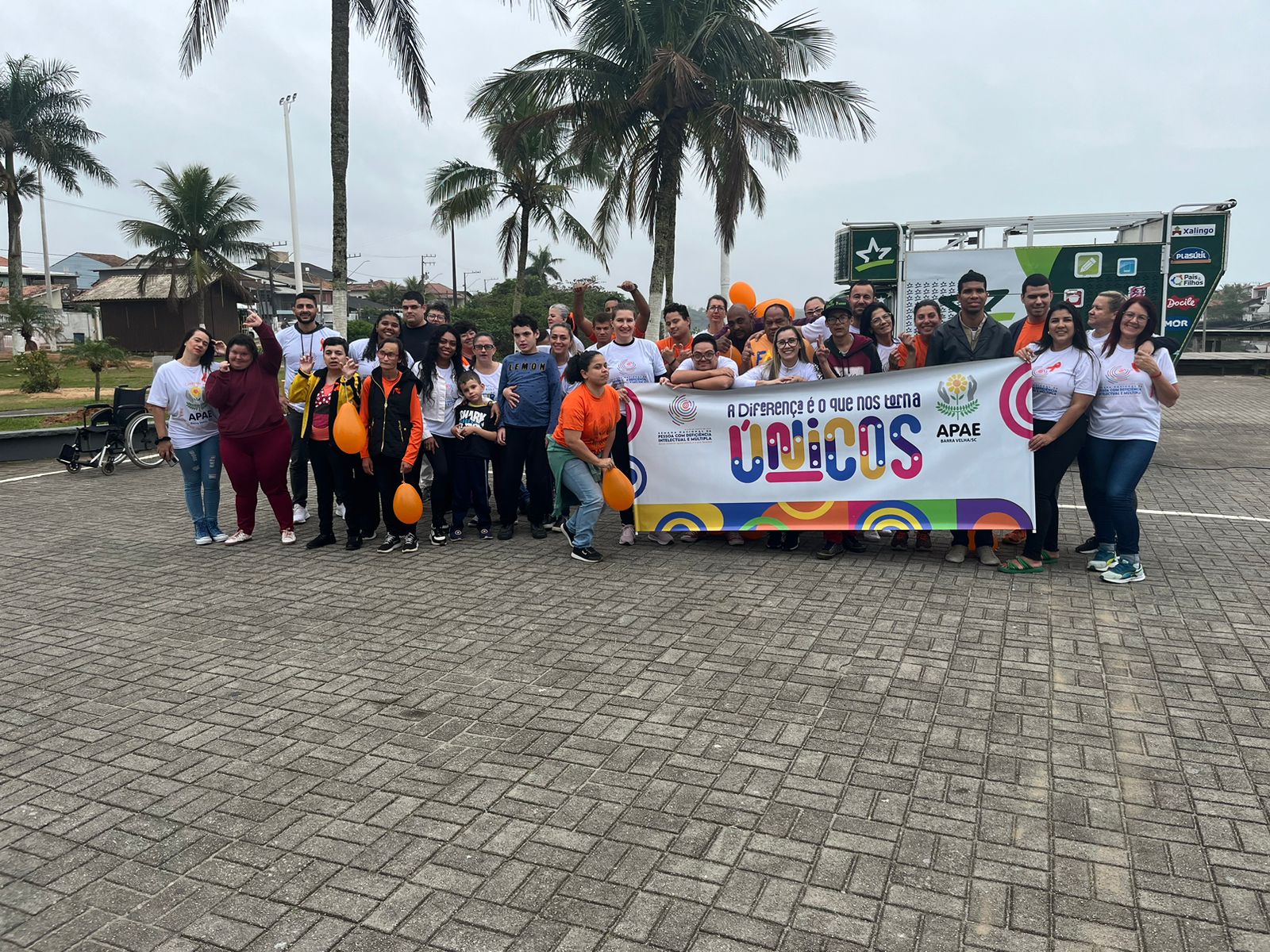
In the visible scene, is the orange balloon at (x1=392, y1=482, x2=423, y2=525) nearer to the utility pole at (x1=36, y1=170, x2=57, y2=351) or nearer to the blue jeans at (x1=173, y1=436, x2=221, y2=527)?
the blue jeans at (x1=173, y1=436, x2=221, y2=527)

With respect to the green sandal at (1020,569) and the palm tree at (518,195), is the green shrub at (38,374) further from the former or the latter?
the green sandal at (1020,569)

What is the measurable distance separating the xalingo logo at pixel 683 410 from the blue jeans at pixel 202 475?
3796 millimetres

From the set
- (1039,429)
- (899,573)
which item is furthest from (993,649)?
(1039,429)

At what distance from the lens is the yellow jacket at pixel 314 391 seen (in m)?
7.37

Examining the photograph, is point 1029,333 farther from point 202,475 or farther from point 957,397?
point 202,475

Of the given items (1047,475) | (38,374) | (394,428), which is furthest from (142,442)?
(38,374)

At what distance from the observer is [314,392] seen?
297 inches

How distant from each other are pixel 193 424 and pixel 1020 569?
655cm

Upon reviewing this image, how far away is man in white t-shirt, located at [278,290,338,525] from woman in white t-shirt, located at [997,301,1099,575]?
594 centimetres

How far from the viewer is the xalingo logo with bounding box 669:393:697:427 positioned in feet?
24.3

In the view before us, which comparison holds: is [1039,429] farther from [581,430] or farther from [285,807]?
[285,807]

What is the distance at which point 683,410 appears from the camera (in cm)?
743

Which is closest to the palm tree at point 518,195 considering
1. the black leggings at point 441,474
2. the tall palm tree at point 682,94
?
the tall palm tree at point 682,94

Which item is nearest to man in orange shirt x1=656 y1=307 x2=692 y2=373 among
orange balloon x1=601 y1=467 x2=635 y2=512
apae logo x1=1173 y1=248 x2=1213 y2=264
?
orange balloon x1=601 y1=467 x2=635 y2=512
